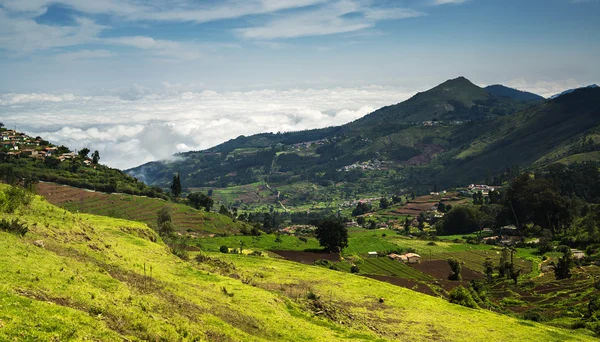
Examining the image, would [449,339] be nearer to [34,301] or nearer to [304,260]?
[34,301]

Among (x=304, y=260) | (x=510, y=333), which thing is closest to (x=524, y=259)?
(x=304, y=260)

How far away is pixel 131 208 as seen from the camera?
144 meters

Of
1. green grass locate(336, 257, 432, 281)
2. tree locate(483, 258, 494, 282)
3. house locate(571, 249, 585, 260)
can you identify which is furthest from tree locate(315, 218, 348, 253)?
house locate(571, 249, 585, 260)

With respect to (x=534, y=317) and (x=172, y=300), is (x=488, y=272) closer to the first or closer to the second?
(x=534, y=317)

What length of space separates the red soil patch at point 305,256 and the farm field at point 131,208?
37673 mm

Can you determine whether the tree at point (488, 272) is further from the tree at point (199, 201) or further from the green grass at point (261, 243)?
the tree at point (199, 201)

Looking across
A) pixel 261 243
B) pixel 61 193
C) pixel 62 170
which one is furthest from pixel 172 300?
pixel 62 170

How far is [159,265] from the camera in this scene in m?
43.5

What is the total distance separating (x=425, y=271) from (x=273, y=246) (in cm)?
3798

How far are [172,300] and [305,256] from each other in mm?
73492

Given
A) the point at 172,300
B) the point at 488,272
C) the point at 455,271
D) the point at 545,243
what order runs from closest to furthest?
the point at 172,300 → the point at 455,271 → the point at 488,272 → the point at 545,243

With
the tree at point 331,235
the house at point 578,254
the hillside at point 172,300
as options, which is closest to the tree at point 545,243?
the house at point 578,254

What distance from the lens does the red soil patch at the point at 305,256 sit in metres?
97.6

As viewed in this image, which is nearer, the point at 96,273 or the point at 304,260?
the point at 96,273
